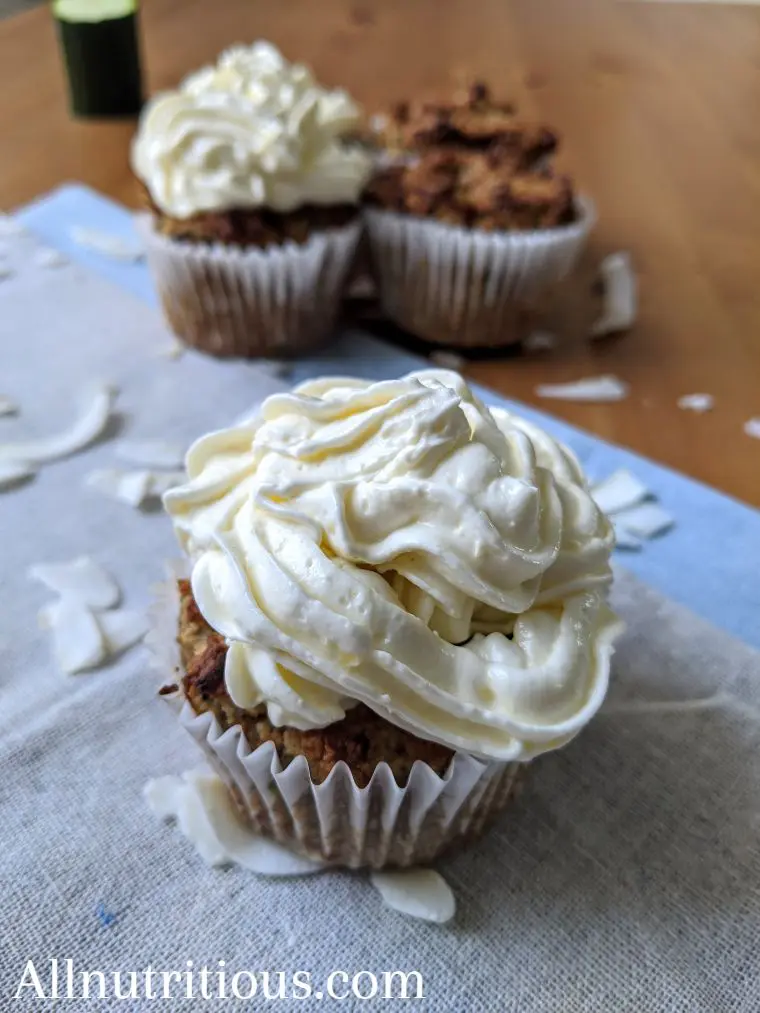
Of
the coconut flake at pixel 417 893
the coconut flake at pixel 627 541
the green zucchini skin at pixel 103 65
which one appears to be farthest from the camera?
the green zucchini skin at pixel 103 65

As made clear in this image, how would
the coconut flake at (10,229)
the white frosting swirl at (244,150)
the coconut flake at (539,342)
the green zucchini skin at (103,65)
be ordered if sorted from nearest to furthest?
the white frosting swirl at (244,150) → the coconut flake at (539,342) → the coconut flake at (10,229) → the green zucchini skin at (103,65)

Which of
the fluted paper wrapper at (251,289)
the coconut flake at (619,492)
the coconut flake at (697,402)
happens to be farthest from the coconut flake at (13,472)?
the coconut flake at (697,402)

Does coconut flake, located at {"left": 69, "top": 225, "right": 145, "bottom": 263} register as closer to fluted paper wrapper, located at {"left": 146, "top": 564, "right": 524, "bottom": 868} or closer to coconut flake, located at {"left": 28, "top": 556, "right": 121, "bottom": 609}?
coconut flake, located at {"left": 28, "top": 556, "right": 121, "bottom": 609}

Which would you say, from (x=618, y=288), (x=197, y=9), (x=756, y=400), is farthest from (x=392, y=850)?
(x=197, y=9)

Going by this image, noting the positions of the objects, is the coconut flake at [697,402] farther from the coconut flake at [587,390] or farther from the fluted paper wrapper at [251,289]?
the fluted paper wrapper at [251,289]

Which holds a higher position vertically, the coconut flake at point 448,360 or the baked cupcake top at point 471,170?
the baked cupcake top at point 471,170

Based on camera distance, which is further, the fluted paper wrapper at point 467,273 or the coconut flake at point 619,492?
the fluted paper wrapper at point 467,273

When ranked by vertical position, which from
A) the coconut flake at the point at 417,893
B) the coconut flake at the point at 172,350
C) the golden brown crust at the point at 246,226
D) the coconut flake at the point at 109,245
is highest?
the golden brown crust at the point at 246,226

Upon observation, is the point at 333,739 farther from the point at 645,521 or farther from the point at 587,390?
the point at 587,390
